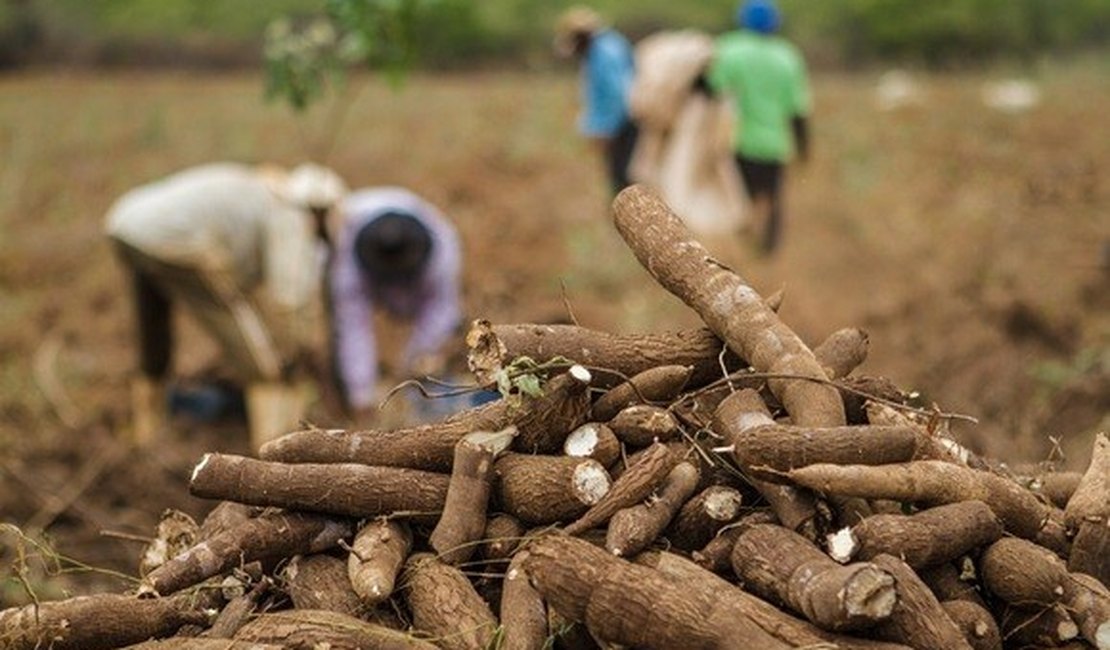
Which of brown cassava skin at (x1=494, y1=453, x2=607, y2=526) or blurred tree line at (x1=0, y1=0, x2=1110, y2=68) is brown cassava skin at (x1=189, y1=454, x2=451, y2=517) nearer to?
brown cassava skin at (x1=494, y1=453, x2=607, y2=526)

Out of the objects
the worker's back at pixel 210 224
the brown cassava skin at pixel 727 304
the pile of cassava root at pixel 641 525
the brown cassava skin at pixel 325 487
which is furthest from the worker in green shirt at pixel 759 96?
the brown cassava skin at pixel 325 487

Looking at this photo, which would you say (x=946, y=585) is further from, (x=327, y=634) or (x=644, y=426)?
(x=327, y=634)

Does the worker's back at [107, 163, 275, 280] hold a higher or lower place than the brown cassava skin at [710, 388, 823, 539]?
lower

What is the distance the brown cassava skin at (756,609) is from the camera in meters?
2.61

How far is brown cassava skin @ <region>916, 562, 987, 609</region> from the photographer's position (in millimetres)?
2875

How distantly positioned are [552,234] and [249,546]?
31.7 feet

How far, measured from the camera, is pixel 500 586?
298 cm

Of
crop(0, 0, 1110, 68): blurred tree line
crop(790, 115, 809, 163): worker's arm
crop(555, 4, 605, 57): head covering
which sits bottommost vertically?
crop(0, 0, 1110, 68): blurred tree line

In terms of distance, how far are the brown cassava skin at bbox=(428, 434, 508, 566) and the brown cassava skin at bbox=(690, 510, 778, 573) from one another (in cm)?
42

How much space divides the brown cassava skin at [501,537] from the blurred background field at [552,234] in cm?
114

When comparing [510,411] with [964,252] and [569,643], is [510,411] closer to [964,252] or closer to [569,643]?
[569,643]

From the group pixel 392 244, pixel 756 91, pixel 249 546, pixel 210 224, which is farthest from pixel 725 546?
pixel 756 91

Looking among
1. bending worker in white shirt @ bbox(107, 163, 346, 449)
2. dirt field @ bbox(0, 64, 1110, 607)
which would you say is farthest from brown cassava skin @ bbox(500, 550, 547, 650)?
bending worker in white shirt @ bbox(107, 163, 346, 449)

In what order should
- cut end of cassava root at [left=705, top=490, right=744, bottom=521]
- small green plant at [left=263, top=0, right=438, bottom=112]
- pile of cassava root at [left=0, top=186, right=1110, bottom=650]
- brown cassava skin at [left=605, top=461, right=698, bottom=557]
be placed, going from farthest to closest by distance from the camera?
small green plant at [left=263, top=0, right=438, bottom=112] < cut end of cassava root at [left=705, top=490, right=744, bottom=521] < brown cassava skin at [left=605, top=461, right=698, bottom=557] < pile of cassava root at [left=0, top=186, right=1110, bottom=650]
